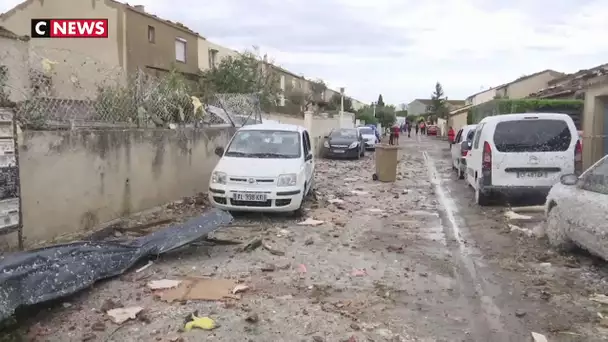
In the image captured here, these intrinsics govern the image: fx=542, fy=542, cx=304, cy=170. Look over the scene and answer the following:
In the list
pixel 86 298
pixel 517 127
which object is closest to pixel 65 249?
pixel 86 298


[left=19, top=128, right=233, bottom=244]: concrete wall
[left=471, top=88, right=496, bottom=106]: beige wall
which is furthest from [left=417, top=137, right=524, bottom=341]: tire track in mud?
[left=471, top=88, right=496, bottom=106]: beige wall

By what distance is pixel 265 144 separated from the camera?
1073cm

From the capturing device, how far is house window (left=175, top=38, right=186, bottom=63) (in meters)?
32.1

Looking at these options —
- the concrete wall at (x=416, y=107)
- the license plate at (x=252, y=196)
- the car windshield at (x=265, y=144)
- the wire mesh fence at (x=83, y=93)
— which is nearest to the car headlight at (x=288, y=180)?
the license plate at (x=252, y=196)

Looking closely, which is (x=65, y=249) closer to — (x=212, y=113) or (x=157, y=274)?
(x=157, y=274)

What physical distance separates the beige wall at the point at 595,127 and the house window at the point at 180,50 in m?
23.6

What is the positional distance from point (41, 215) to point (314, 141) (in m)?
19.2

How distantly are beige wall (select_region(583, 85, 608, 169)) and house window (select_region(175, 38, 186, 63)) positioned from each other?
2356 cm

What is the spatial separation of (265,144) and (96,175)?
11.1 ft

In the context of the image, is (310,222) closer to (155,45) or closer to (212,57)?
(155,45)

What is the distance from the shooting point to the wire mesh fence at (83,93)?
7188 mm

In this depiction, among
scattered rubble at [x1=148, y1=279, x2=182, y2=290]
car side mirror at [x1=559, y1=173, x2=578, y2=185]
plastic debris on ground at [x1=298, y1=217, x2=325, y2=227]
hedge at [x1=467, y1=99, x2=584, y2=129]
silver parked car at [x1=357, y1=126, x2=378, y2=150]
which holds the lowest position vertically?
scattered rubble at [x1=148, y1=279, x2=182, y2=290]

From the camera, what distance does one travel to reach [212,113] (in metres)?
14.0

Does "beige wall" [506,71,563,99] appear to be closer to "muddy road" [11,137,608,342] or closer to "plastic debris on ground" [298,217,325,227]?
"muddy road" [11,137,608,342]
